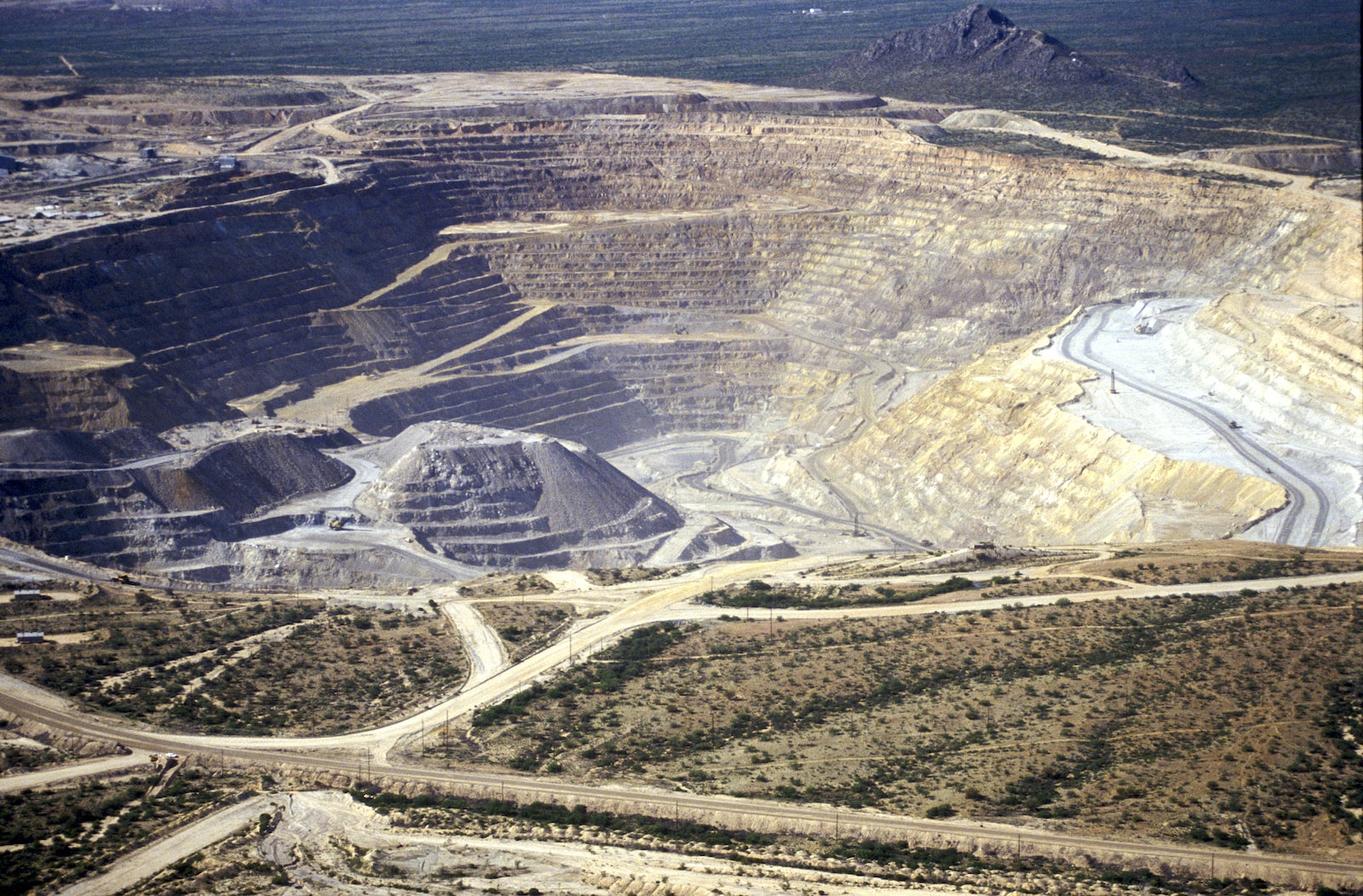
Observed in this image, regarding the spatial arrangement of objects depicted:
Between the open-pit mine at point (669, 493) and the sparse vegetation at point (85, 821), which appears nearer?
the sparse vegetation at point (85, 821)

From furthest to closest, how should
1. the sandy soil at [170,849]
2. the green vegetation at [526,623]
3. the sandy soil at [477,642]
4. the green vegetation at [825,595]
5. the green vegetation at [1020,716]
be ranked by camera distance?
the green vegetation at [825,595] → the green vegetation at [526,623] → the sandy soil at [477,642] → the green vegetation at [1020,716] → the sandy soil at [170,849]

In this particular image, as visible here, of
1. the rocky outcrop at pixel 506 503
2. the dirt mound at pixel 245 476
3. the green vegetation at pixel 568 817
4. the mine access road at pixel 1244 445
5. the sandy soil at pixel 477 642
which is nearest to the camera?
the green vegetation at pixel 568 817

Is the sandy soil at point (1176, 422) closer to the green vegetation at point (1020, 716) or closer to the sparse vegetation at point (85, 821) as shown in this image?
the green vegetation at point (1020, 716)

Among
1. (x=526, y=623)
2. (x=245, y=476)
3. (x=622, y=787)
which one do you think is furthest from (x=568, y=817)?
(x=245, y=476)

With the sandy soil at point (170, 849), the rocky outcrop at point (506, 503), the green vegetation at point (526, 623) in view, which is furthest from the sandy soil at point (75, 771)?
the rocky outcrop at point (506, 503)

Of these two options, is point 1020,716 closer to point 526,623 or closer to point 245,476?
point 526,623

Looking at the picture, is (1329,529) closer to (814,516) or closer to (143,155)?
(814,516)

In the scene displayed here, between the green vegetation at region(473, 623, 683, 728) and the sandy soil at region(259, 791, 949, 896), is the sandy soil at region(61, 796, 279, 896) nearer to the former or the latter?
the sandy soil at region(259, 791, 949, 896)
